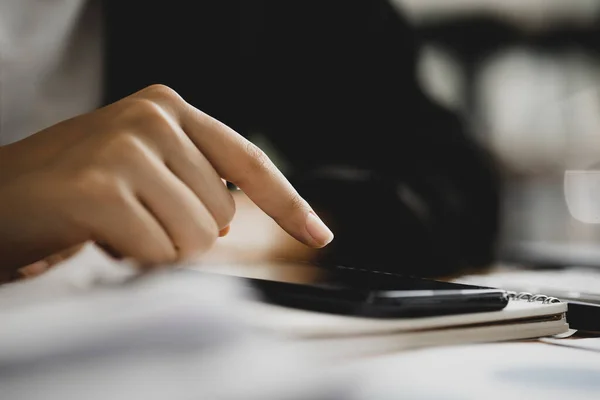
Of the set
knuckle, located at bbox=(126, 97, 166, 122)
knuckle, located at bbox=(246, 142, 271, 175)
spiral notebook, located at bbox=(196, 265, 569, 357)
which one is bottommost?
spiral notebook, located at bbox=(196, 265, 569, 357)

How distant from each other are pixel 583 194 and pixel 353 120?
0.26 metres

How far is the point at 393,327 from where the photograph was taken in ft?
0.84

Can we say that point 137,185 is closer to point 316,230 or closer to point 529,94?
point 316,230

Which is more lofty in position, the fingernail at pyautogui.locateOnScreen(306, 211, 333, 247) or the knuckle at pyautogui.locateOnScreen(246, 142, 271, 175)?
the knuckle at pyautogui.locateOnScreen(246, 142, 271, 175)

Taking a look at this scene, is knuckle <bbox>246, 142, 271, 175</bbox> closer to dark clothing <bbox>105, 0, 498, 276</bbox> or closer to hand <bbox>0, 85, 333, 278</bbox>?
hand <bbox>0, 85, 333, 278</bbox>

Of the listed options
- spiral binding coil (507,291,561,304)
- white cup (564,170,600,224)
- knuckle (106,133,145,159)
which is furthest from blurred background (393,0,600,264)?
knuckle (106,133,145,159)

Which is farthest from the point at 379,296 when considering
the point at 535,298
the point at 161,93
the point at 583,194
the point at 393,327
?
the point at 583,194

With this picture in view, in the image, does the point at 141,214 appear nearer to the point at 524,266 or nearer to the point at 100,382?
the point at 100,382

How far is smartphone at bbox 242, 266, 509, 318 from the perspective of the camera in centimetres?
25

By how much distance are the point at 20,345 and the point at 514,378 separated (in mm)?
194

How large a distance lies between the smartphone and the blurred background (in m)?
→ 0.31

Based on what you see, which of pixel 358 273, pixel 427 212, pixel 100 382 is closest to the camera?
pixel 100 382

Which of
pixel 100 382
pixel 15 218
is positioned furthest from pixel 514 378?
pixel 15 218

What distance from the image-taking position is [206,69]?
84 cm
